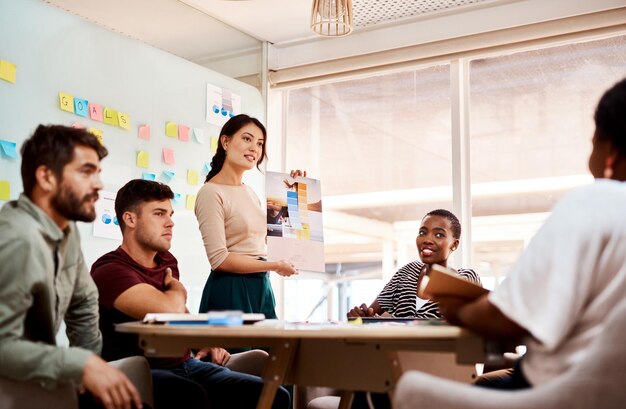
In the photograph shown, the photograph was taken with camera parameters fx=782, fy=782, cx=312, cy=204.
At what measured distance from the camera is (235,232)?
10.9ft

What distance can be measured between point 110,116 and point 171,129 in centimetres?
47

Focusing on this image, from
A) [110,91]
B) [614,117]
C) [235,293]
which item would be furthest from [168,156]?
[614,117]

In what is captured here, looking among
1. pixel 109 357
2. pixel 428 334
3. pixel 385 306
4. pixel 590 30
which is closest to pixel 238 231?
pixel 385 306

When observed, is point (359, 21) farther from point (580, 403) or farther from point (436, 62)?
point (580, 403)

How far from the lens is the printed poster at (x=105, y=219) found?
3.75 m

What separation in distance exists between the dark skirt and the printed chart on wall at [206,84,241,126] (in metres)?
1.57

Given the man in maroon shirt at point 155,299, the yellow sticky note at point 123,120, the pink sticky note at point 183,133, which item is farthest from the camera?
the pink sticky note at point 183,133

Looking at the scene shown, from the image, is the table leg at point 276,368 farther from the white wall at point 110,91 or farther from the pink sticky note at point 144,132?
the pink sticky note at point 144,132

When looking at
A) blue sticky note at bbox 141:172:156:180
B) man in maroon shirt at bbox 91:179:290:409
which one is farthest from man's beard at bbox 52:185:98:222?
blue sticky note at bbox 141:172:156:180

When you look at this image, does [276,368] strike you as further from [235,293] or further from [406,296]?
[406,296]

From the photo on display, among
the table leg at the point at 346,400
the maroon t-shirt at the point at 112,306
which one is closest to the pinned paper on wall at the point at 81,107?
the maroon t-shirt at the point at 112,306

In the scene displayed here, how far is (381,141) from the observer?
507 cm

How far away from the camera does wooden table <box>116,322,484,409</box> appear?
66.9 inches

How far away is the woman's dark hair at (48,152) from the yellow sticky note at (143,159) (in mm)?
2020
